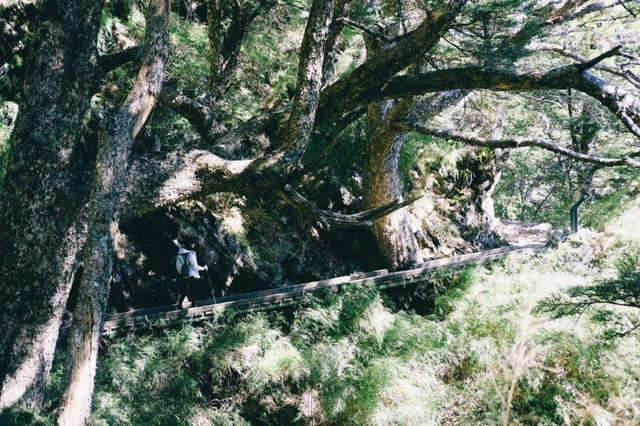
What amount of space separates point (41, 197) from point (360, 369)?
4991 millimetres

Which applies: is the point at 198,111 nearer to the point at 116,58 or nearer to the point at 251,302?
the point at 116,58

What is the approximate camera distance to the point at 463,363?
7730mm

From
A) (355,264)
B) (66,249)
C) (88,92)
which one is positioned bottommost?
(355,264)

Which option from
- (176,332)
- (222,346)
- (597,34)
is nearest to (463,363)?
(222,346)

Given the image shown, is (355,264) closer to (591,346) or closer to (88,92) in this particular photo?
(591,346)

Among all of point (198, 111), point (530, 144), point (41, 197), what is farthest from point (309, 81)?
point (530, 144)

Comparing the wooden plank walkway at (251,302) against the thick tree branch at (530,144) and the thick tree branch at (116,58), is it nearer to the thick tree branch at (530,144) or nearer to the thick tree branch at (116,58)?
the thick tree branch at (530,144)

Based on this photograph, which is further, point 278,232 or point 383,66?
point 278,232

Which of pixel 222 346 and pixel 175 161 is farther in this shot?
pixel 222 346

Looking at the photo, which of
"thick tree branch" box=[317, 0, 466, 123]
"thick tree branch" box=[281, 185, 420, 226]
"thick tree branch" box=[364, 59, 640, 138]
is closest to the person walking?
"thick tree branch" box=[281, 185, 420, 226]

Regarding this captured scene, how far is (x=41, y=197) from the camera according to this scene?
5.17 metres

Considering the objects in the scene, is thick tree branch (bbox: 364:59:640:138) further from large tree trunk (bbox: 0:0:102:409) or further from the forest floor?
large tree trunk (bbox: 0:0:102:409)

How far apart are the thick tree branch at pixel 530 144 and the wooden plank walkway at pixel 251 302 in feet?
10.7

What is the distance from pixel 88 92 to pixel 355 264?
797cm
